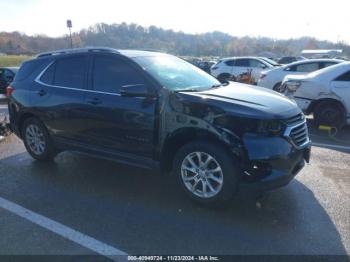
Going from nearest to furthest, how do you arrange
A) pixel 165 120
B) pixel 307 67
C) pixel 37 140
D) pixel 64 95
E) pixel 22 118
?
pixel 165 120
pixel 64 95
pixel 37 140
pixel 22 118
pixel 307 67

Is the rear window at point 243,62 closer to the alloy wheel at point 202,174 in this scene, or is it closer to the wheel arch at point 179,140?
the wheel arch at point 179,140

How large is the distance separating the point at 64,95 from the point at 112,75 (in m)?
0.91

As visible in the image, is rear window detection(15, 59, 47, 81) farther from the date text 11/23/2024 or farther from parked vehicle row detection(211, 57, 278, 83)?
parked vehicle row detection(211, 57, 278, 83)

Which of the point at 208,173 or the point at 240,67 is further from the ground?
the point at 208,173

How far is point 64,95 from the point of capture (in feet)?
16.8

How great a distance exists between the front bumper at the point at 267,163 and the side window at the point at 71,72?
2.61 metres

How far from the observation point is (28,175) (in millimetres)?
5219

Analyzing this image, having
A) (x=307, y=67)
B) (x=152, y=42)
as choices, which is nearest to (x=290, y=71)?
(x=307, y=67)

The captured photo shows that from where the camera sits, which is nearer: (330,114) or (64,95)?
(64,95)

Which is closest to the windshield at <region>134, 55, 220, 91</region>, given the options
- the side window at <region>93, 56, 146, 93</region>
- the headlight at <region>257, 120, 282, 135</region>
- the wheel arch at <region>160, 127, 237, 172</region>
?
the side window at <region>93, 56, 146, 93</region>

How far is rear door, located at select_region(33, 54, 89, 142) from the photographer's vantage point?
498cm

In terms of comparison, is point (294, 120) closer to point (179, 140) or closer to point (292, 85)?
point (179, 140)

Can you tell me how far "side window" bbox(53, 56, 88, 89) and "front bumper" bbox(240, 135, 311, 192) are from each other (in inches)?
103

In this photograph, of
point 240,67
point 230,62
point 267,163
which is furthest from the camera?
point 230,62
